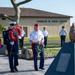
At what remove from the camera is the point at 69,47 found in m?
9.78

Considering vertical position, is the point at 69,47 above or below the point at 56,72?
above

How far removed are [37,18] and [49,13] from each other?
4244mm

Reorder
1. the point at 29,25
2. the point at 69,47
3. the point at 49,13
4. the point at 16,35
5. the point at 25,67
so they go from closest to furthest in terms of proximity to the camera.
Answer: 1. the point at 69,47
2. the point at 16,35
3. the point at 25,67
4. the point at 29,25
5. the point at 49,13

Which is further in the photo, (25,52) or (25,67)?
(25,52)

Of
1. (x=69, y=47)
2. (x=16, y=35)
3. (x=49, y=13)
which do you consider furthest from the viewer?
(x=49, y=13)

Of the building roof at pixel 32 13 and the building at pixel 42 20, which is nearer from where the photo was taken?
the building at pixel 42 20

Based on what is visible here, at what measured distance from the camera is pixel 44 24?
64.6m

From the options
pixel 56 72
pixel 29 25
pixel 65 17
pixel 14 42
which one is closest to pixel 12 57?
pixel 14 42

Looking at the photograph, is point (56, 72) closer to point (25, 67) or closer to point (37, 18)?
point (25, 67)

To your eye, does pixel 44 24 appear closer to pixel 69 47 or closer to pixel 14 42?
pixel 14 42

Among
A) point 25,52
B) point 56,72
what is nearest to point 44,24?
point 25,52

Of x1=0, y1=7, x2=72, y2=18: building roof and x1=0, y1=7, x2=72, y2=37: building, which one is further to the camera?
x1=0, y1=7, x2=72, y2=18: building roof

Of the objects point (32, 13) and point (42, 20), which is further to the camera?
point (32, 13)

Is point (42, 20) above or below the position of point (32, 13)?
below
